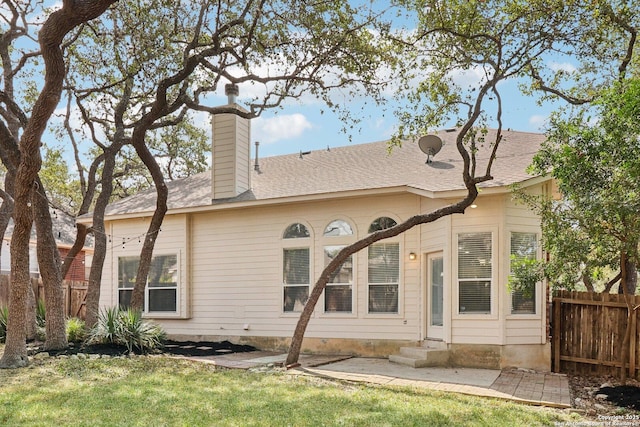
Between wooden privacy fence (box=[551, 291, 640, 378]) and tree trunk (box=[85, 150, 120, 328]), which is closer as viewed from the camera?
wooden privacy fence (box=[551, 291, 640, 378])

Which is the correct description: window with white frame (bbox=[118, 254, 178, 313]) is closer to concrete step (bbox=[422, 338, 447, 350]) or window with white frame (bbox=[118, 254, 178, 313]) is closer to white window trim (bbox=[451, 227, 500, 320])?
concrete step (bbox=[422, 338, 447, 350])

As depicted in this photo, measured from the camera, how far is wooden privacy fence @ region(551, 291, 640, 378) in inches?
347

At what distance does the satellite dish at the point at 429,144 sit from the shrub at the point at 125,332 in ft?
22.1

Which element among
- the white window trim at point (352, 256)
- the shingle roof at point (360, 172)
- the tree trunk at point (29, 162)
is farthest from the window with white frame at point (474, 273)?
the tree trunk at point (29, 162)

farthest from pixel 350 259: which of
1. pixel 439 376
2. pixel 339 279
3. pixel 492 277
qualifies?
pixel 439 376

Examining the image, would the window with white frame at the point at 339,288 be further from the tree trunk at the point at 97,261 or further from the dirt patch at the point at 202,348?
the tree trunk at the point at 97,261

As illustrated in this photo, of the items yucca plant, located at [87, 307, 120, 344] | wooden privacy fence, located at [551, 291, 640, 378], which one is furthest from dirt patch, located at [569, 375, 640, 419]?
yucca plant, located at [87, 307, 120, 344]

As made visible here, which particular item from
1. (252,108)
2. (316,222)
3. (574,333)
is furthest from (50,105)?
(574,333)

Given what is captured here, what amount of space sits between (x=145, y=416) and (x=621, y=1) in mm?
9511

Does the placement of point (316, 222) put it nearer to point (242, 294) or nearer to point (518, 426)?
point (242, 294)

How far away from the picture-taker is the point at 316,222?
11906 millimetres

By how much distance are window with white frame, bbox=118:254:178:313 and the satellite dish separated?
6.34 metres

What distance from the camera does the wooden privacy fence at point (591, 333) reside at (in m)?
8.81

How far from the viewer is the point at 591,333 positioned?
9188 millimetres
